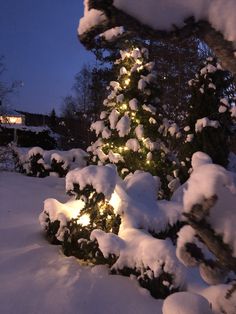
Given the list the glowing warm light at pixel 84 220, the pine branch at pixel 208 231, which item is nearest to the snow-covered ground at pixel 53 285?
the glowing warm light at pixel 84 220

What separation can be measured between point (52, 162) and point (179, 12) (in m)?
14.1

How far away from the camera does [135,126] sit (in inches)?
358

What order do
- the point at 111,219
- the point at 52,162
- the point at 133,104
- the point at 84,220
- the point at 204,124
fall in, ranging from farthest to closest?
the point at 52,162
the point at 204,124
the point at 133,104
the point at 84,220
the point at 111,219

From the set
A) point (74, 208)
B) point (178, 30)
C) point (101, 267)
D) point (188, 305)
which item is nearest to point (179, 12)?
point (178, 30)

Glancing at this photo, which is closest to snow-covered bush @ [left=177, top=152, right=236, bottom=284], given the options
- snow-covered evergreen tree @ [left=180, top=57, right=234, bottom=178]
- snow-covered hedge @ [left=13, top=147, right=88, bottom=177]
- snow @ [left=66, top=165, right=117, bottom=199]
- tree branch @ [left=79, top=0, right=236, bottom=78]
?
tree branch @ [left=79, top=0, right=236, bottom=78]

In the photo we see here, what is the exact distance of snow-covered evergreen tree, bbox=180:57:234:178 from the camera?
10.0 m

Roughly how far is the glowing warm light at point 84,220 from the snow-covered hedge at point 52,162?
9.09m

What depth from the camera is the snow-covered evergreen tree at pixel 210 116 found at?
32.9 feet

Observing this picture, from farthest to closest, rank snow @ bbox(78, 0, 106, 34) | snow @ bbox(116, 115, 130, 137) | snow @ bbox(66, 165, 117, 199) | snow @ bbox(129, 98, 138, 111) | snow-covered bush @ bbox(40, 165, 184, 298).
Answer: snow @ bbox(129, 98, 138, 111), snow @ bbox(116, 115, 130, 137), snow @ bbox(66, 165, 117, 199), snow-covered bush @ bbox(40, 165, 184, 298), snow @ bbox(78, 0, 106, 34)

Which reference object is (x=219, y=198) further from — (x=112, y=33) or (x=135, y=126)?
(x=135, y=126)

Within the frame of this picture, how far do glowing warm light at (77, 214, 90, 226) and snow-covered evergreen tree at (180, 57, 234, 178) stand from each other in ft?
15.4

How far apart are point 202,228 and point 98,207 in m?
4.36

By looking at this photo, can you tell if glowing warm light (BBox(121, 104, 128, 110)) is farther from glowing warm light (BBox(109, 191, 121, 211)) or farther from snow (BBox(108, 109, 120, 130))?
glowing warm light (BBox(109, 191, 121, 211))

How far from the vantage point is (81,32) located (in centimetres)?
182
